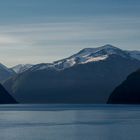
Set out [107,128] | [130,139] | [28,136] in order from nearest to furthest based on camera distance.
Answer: [130,139] < [28,136] < [107,128]

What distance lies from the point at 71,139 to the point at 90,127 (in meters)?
25.1

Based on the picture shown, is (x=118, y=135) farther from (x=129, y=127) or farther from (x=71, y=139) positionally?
(x=129, y=127)

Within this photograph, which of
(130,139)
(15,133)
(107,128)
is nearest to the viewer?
(130,139)

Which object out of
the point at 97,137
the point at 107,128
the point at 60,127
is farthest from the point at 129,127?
the point at 97,137

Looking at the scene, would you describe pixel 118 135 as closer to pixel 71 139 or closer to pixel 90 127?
pixel 71 139

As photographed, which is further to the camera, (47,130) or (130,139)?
(47,130)

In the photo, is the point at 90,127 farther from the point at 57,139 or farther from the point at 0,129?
the point at 57,139

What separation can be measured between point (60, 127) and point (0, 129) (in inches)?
462

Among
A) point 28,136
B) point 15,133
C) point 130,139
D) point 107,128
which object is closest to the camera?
point 130,139

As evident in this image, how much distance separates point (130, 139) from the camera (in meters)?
90.8

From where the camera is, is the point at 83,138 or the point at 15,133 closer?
the point at 83,138

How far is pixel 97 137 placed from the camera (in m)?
94.5

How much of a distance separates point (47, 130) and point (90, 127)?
11257mm

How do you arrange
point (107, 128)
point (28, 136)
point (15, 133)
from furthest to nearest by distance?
point (107, 128) → point (15, 133) → point (28, 136)
